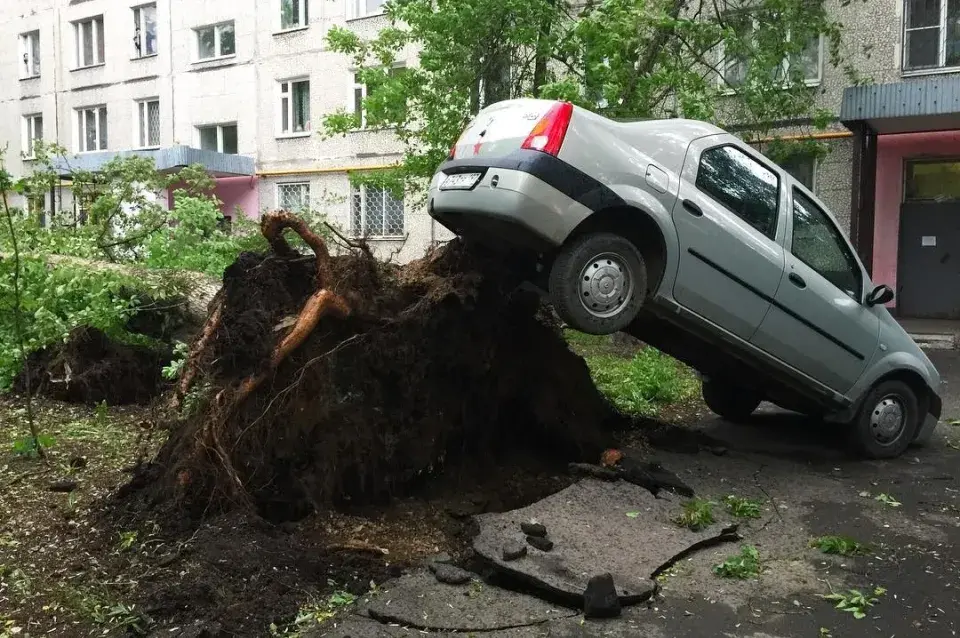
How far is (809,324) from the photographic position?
20.2ft

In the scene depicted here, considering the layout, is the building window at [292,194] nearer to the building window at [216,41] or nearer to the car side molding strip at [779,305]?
the building window at [216,41]

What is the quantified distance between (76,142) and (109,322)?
27421 mm

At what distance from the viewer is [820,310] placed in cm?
620

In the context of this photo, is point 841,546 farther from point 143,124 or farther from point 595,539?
point 143,124

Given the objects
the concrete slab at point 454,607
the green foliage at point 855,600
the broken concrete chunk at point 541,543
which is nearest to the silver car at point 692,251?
the broken concrete chunk at point 541,543

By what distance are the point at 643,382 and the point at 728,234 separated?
3647 mm

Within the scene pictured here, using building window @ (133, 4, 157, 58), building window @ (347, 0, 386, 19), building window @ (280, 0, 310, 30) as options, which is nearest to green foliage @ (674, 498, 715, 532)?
building window @ (347, 0, 386, 19)

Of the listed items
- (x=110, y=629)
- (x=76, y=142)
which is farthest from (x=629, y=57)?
(x=76, y=142)

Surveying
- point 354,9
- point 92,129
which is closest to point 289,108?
point 354,9

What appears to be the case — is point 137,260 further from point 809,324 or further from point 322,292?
point 809,324

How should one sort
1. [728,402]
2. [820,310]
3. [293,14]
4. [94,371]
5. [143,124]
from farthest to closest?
[143,124]
[293,14]
[728,402]
[94,371]
[820,310]

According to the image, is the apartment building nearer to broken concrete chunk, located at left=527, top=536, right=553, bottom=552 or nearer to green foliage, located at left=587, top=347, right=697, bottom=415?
green foliage, located at left=587, top=347, right=697, bottom=415

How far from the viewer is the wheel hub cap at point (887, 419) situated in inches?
268

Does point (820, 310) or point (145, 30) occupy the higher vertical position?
point (145, 30)
